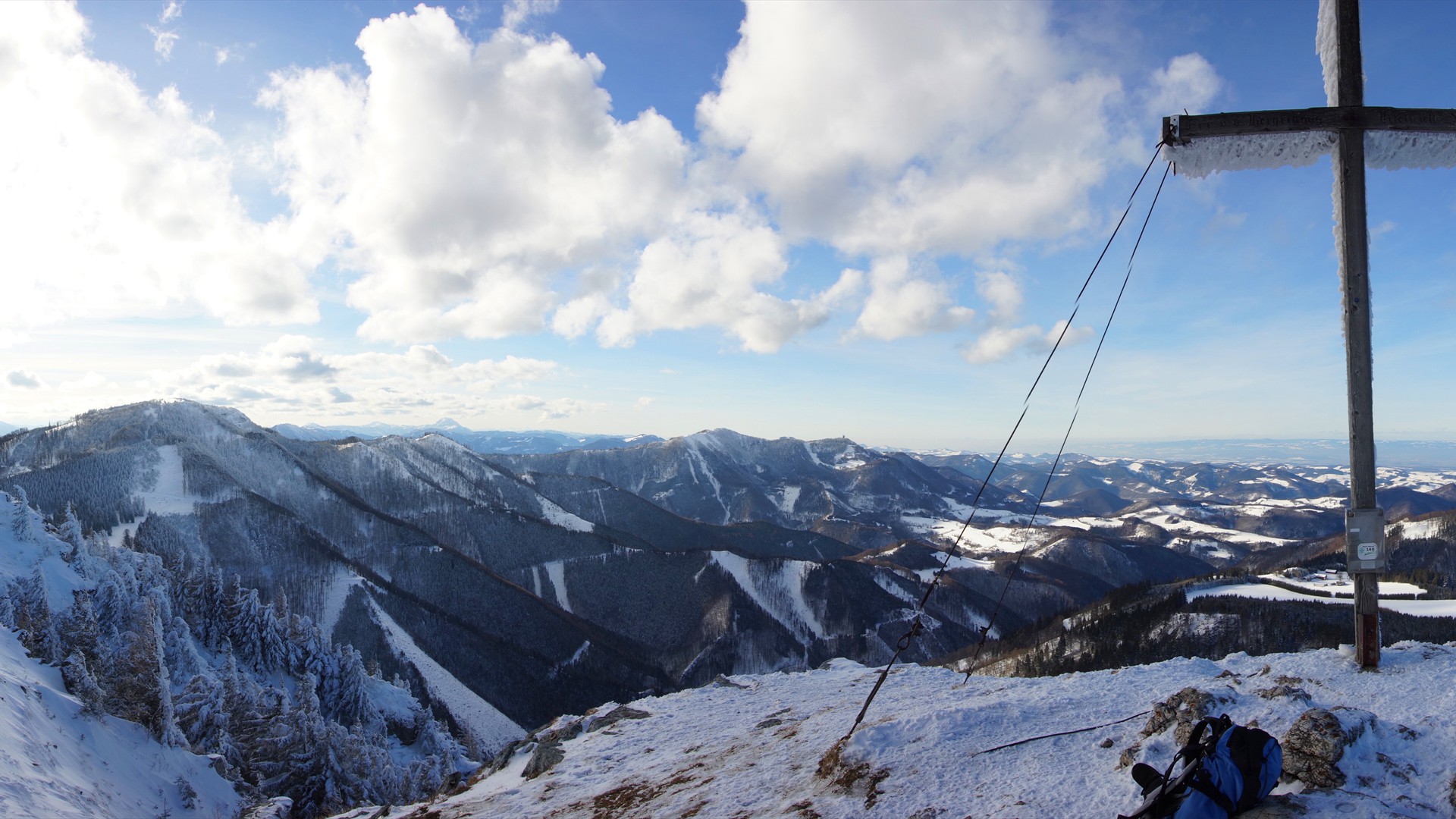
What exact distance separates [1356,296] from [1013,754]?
8.95 meters

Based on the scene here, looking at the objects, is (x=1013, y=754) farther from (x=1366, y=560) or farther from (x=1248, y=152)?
(x=1248, y=152)

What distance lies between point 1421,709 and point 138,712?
5392 cm

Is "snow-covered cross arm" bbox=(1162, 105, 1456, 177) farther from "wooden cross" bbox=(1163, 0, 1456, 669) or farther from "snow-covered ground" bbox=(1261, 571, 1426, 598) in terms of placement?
"snow-covered ground" bbox=(1261, 571, 1426, 598)

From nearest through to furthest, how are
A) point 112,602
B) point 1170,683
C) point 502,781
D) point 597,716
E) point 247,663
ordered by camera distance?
point 1170,683 → point 502,781 → point 597,716 → point 112,602 → point 247,663

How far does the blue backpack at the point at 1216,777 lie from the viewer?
604 cm

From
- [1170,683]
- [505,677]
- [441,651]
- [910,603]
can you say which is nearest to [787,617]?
[910,603]

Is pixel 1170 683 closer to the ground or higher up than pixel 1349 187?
closer to the ground

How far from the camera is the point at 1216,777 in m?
6.15

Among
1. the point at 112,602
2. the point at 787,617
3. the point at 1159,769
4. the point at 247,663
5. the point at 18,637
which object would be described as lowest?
the point at 787,617

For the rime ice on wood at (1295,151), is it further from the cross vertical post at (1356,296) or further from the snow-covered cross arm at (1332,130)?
the cross vertical post at (1356,296)

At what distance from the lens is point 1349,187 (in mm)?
9352

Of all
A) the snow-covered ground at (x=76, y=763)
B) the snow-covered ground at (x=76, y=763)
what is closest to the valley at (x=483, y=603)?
the snow-covered ground at (x=76, y=763)

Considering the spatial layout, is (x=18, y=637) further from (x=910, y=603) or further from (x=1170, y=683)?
(x=910, y=603)

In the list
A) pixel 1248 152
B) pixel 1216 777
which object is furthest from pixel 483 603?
pixel 1248 152
